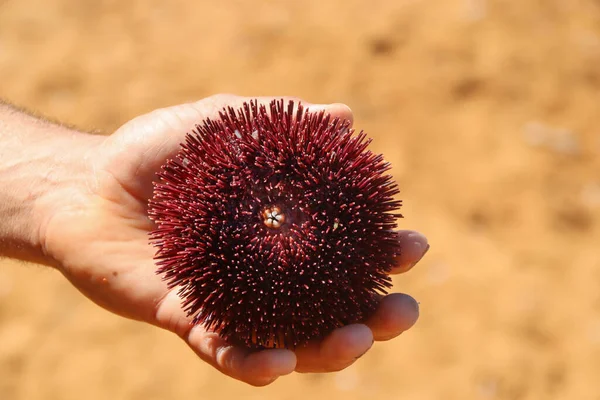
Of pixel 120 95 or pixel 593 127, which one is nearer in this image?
pixel 593 127

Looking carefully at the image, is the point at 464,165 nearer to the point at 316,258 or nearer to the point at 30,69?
the point at 316,258

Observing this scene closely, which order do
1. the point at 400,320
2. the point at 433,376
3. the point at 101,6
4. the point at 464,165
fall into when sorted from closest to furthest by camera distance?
the point at 400,320 < the point at 433,376 < the point at 464,165 < the point at 101,6

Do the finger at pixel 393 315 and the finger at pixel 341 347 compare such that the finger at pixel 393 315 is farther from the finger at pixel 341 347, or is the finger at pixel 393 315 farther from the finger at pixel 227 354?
the finger at pixel 227 354

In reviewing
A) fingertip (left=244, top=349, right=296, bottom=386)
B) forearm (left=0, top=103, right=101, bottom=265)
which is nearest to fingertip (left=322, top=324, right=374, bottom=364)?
fingertip (left=244, top=349, right=296, bottom=386)

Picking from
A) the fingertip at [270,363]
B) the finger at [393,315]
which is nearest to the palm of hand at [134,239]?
the finger at [393,315]

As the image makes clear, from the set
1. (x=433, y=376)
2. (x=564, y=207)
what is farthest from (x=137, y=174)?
(x=564, y=207)

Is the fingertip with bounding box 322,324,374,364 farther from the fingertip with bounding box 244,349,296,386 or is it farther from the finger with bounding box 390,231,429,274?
the finger with bounding box 390,231,429,274
